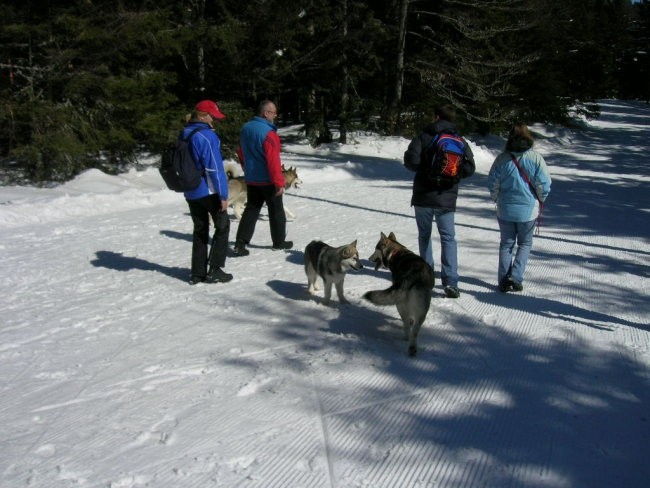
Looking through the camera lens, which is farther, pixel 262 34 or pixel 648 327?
pixel 262 34

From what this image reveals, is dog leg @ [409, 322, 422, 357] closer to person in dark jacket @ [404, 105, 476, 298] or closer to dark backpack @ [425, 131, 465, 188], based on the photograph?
person in dark jacket @ [404, 105, 476, 298]

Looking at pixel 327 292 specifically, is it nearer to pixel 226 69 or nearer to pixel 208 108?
pixel 208 108

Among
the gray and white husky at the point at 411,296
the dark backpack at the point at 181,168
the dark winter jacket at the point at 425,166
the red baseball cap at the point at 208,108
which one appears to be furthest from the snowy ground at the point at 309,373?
the red baseball cap at the point at 208,108

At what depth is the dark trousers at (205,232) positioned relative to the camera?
600 centimetres

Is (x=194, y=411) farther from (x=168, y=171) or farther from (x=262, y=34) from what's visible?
(x=262, y=34)

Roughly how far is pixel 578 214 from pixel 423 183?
20.1ft

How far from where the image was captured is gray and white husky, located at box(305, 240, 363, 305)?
5.38 metres

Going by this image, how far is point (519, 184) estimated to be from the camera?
18.1 ft

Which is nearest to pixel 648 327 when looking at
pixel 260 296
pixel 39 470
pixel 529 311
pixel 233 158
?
pixel 529 311

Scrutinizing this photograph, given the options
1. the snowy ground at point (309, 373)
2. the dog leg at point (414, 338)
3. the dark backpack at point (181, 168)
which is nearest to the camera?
the snowy ground at point (309, 373)

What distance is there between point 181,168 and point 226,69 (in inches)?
455

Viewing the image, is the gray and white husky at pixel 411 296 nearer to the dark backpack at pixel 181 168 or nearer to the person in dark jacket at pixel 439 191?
the person in dark jacket at pixel 439 191

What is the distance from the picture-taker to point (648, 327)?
15.5 feet

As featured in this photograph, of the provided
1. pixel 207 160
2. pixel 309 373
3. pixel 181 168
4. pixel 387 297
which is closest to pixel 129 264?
pixel 181 168
